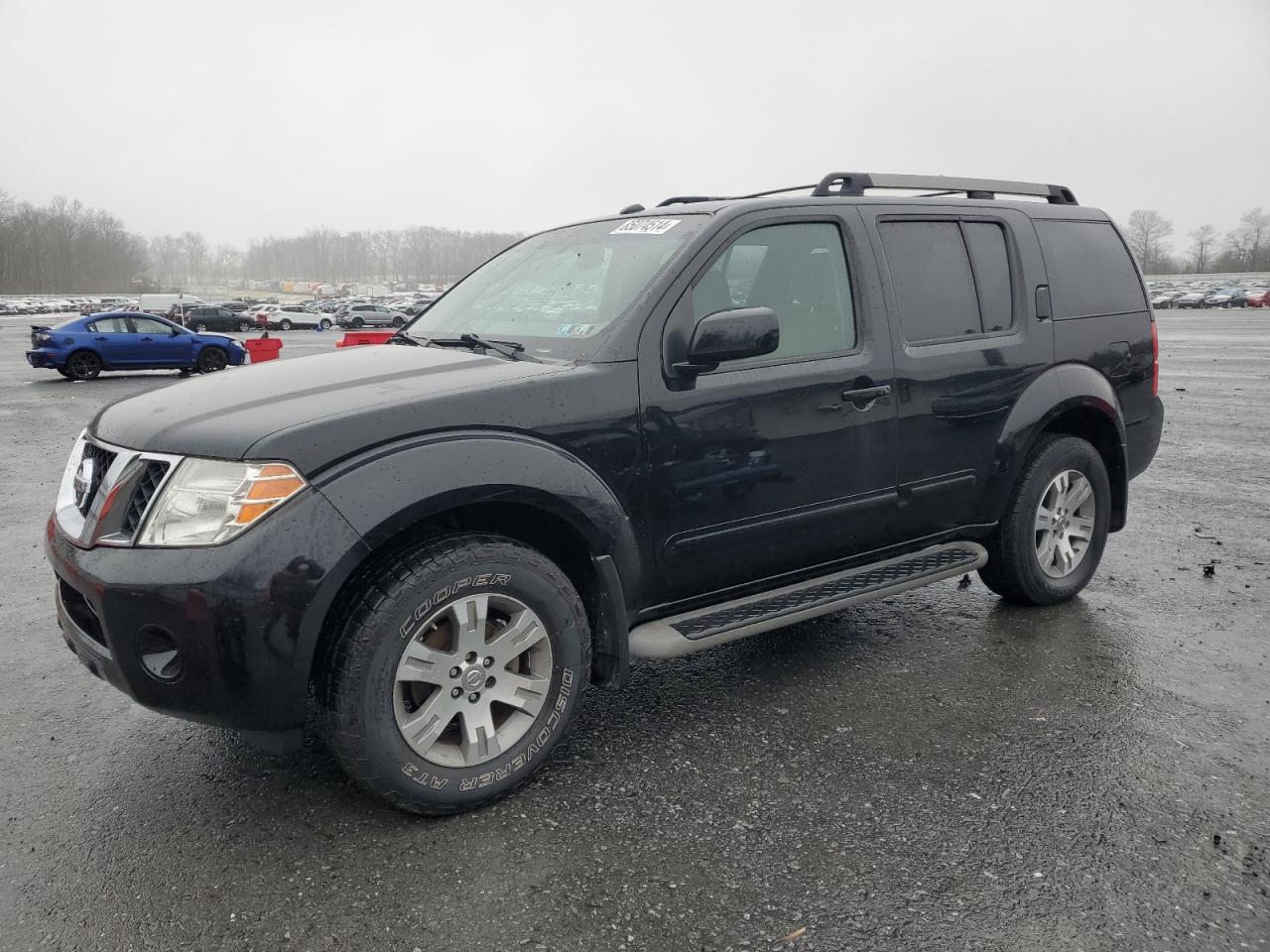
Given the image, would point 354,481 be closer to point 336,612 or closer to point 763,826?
point 336,612

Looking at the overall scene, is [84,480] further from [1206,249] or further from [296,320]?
[1206,249]

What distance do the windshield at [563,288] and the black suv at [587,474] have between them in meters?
0.02

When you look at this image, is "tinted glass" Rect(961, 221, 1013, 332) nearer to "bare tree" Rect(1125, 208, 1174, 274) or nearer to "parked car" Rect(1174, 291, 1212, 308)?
"parked car" Rect(1174, 291, 1212, 308)

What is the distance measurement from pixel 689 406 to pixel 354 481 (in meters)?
1.20

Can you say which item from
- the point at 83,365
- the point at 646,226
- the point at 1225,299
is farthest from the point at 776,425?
the point at 1225,299

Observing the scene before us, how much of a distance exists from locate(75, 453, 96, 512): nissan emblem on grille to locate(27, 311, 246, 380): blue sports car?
18878 mm

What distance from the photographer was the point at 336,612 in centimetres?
283

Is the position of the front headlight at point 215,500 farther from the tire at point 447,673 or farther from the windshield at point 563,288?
the windshield at point 563,288

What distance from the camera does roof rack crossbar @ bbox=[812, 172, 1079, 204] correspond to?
13.6ft

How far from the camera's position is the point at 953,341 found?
420 centimetres

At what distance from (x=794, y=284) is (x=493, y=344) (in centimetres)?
121

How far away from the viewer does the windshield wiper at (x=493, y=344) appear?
3416 mm

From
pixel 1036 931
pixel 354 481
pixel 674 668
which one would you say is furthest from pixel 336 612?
pixel 1036 931

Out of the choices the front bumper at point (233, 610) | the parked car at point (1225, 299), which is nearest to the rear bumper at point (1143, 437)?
the front bumper at point (233, 610)
